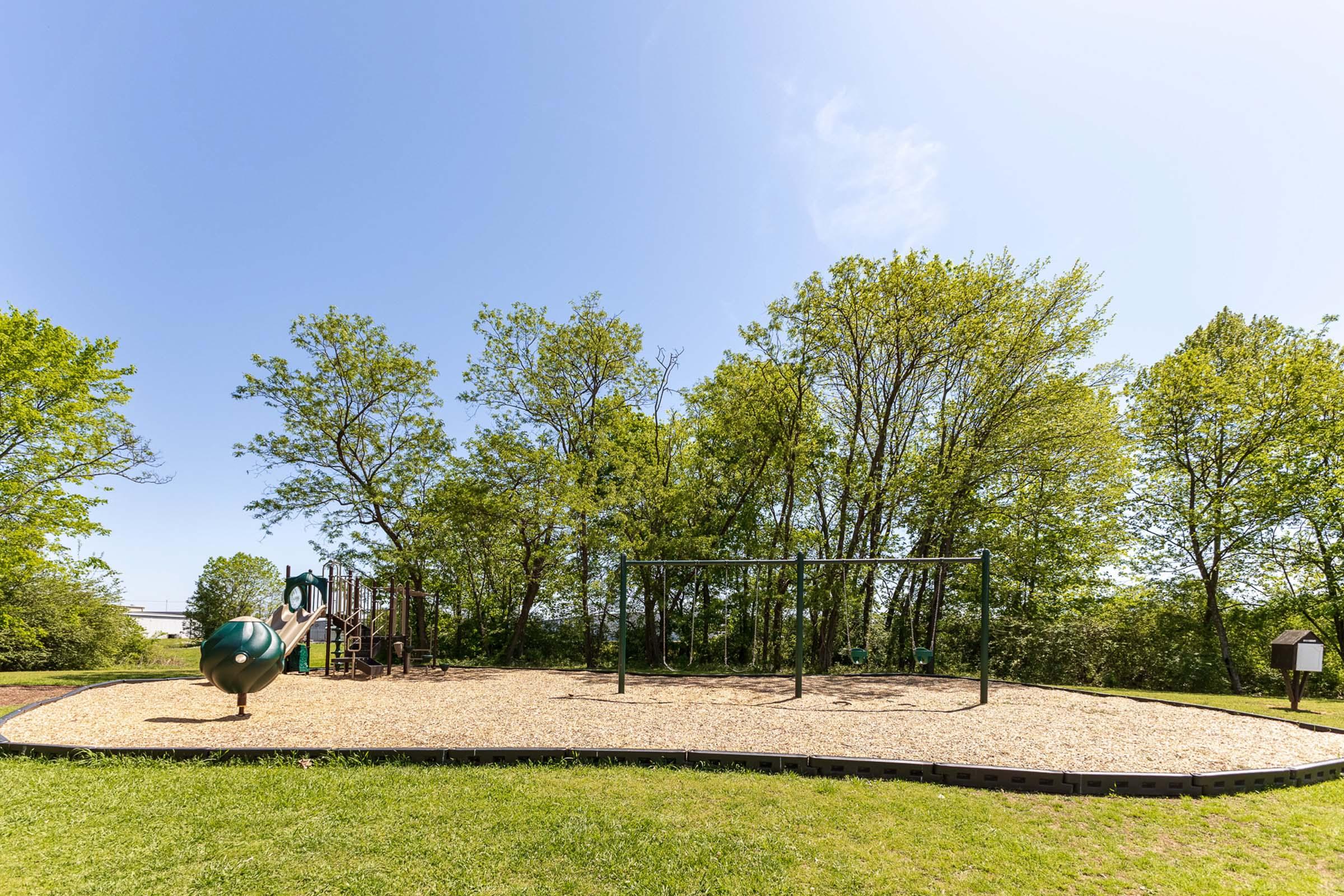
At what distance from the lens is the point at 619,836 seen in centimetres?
381

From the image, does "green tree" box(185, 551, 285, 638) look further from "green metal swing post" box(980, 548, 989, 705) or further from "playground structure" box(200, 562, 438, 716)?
"green metal swing post" box(980, 548, 989, 705)

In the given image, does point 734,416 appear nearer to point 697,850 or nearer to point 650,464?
point 650,464

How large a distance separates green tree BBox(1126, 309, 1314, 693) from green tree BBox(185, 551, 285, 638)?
29.2 meters

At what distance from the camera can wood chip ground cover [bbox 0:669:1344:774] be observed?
229 inches

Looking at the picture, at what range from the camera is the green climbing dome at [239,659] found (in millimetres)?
7559

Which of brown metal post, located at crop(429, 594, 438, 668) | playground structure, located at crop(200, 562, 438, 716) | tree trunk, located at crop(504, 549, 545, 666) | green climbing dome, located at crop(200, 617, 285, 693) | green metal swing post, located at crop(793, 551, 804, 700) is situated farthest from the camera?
brown metal post, located at crop(429, 594, 438, 668)

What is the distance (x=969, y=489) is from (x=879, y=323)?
4.43m

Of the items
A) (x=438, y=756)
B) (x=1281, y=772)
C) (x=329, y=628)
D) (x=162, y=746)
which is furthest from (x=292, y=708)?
(x=1281, y=772)

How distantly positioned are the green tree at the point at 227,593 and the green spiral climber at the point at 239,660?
59.5 ft

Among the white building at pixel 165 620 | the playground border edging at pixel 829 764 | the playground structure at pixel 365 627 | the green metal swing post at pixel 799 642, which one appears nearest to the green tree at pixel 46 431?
the playground structure at pixel 365 627

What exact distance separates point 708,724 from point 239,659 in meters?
5.79

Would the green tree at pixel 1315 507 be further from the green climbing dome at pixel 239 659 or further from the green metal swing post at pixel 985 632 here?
the green climbing dome at pixel 239 659

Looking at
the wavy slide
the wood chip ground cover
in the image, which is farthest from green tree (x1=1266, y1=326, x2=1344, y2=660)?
the wavy slide

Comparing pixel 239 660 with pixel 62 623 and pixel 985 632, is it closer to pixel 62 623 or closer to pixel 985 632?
pixel 985 632
